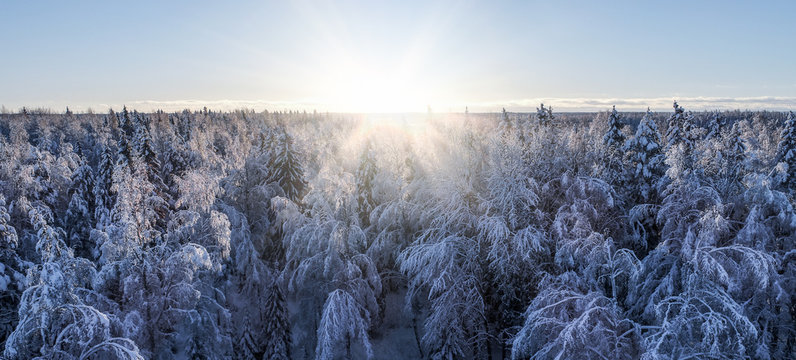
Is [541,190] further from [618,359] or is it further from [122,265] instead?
[122,265]

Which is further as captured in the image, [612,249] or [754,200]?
[612,249]

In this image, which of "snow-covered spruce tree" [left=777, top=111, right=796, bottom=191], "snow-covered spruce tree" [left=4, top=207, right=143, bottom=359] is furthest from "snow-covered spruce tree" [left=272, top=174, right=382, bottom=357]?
"snow-covered spruce tree" [left=777, top=111, right=796, bottom=191]

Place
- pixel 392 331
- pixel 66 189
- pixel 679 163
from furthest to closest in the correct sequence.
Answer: pixel 66 189, pixel 392 331, pixel 679 163

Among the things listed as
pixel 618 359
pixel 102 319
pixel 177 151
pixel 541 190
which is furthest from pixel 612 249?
pixel 177 151

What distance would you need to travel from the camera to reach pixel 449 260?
1584cm

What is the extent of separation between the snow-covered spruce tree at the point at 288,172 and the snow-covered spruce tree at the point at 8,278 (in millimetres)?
13937

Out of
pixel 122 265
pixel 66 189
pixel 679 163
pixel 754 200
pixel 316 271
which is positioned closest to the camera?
pixel 122 265

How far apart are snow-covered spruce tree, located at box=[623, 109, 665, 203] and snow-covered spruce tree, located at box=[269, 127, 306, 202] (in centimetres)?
2095

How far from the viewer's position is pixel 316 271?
1706cm

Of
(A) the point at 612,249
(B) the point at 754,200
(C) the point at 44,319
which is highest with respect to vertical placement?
(B) the point at 754,200

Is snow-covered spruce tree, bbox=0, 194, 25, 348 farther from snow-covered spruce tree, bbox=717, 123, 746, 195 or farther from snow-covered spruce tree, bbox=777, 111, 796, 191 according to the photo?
snow-covered spruce tree, bbox=777, 111, 796, 191

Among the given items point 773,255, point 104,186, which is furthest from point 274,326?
point 773,255

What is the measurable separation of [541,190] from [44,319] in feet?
56.2

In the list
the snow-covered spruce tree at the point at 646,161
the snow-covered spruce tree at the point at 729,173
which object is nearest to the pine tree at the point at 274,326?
the snow-covered spruce tree at the point at 646,161
